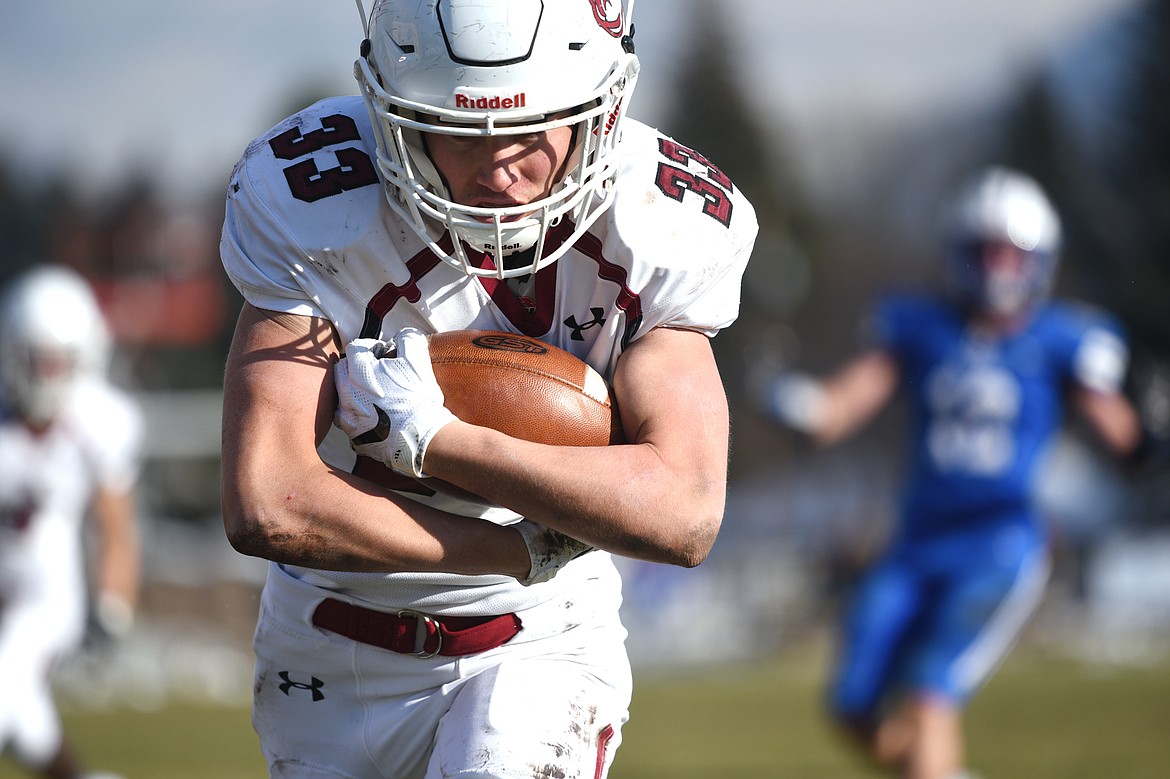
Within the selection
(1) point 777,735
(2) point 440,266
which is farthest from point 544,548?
(1) point 777,735

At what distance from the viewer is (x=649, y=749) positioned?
316 inches

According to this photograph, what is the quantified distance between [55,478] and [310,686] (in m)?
4.57

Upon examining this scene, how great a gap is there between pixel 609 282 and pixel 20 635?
4.66 metres

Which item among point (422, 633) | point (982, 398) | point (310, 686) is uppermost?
point (422, 633)

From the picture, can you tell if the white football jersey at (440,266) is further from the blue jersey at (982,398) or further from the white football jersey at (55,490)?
the white football jersey at (55,490)

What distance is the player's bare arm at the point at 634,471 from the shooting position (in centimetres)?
248

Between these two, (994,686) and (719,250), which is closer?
(719,250)

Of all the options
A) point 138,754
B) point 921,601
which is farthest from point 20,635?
point 921,601

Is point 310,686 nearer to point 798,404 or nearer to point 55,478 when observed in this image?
point 798,404

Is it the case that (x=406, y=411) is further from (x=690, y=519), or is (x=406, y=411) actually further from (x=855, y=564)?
(x=855, y=564)

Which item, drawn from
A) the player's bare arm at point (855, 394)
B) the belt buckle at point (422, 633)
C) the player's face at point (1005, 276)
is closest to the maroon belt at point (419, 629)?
the belt buckle at point (422, 633)

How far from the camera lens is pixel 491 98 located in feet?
8.34

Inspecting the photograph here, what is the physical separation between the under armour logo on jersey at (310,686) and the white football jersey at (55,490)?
409 centimetres

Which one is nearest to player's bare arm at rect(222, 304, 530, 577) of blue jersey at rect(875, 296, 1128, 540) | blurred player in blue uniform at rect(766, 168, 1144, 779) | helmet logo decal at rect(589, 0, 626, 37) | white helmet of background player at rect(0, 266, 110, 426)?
helmet logo decal at rect(589, 0, 626, 37)
